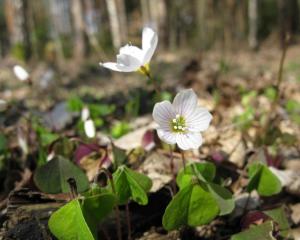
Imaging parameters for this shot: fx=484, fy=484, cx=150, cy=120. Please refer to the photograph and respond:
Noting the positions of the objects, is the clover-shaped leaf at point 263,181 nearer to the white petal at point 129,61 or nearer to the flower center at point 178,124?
the flower center at point 178,124

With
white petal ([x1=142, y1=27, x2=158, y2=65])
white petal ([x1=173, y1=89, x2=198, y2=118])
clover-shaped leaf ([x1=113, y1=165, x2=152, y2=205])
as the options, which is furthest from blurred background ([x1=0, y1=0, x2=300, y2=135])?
clover-shaped leaf ([x1=113, y1=165, x2=152, y2=205])

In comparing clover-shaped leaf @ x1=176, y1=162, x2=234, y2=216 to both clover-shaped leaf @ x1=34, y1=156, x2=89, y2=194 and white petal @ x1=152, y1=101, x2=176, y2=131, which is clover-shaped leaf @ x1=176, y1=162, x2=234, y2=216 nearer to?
white petal @ x1=152, y1=101, x2=176, y2=131

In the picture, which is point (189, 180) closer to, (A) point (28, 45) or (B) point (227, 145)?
(B) point (227, 145)

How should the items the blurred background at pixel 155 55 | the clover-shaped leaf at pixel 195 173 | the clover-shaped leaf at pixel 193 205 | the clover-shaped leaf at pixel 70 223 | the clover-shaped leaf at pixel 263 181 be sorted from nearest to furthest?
1. the clover-shaped leaf at pixel 70 223
2. the clover-shaped leaf at pixel 193 205
3. the clover-shaped leaf at pixel 195 173
4. the clover-shaped leaf at pixel 263 181
5. the blurred background at pixel 155 55

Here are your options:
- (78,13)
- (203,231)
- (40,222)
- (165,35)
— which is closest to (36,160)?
(40,222)

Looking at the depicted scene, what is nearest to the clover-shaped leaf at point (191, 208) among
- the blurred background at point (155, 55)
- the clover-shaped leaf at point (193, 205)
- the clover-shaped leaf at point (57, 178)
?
the clover-shaped leaf at point (193, 205)
